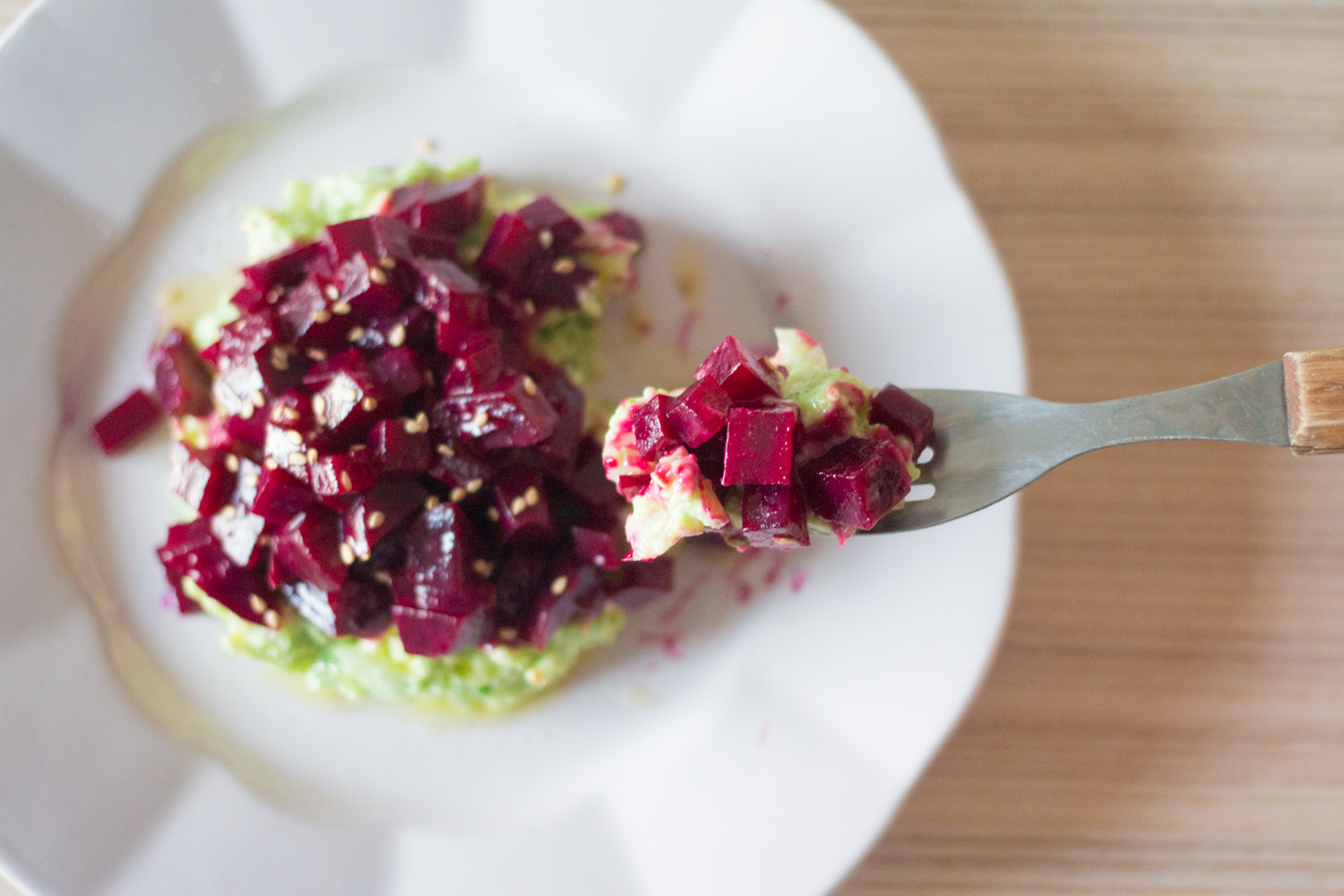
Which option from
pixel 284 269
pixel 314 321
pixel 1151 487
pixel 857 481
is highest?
pixel 284 269

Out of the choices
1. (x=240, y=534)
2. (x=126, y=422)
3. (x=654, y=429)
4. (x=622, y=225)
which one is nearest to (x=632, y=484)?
(x=654, y=429)

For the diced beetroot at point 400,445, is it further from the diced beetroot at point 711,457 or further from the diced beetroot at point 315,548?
the diced beetroot at point 711,457

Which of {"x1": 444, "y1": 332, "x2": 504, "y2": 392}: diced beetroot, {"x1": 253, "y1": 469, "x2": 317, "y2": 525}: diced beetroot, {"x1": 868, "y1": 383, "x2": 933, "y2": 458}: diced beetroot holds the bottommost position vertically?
{"x1": 868, "y1": 383, "x2": 933, "y2": 458}: diced beetroot

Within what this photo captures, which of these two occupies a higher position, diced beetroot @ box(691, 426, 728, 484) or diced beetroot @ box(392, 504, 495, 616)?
diced beetroot @ box(691, 426, 728, 484)

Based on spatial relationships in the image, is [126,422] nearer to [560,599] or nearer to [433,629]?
[433,629]

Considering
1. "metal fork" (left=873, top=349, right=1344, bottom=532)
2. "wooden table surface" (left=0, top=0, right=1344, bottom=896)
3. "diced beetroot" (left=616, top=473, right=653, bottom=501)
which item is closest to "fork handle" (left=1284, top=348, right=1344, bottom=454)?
"metal fork" (left=873, top=349, right=1344, bottom=532)

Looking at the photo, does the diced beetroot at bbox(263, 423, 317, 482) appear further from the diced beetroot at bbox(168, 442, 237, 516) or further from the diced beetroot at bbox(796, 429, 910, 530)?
the diced beetroot at bbox(796, 429, 910, 530)
